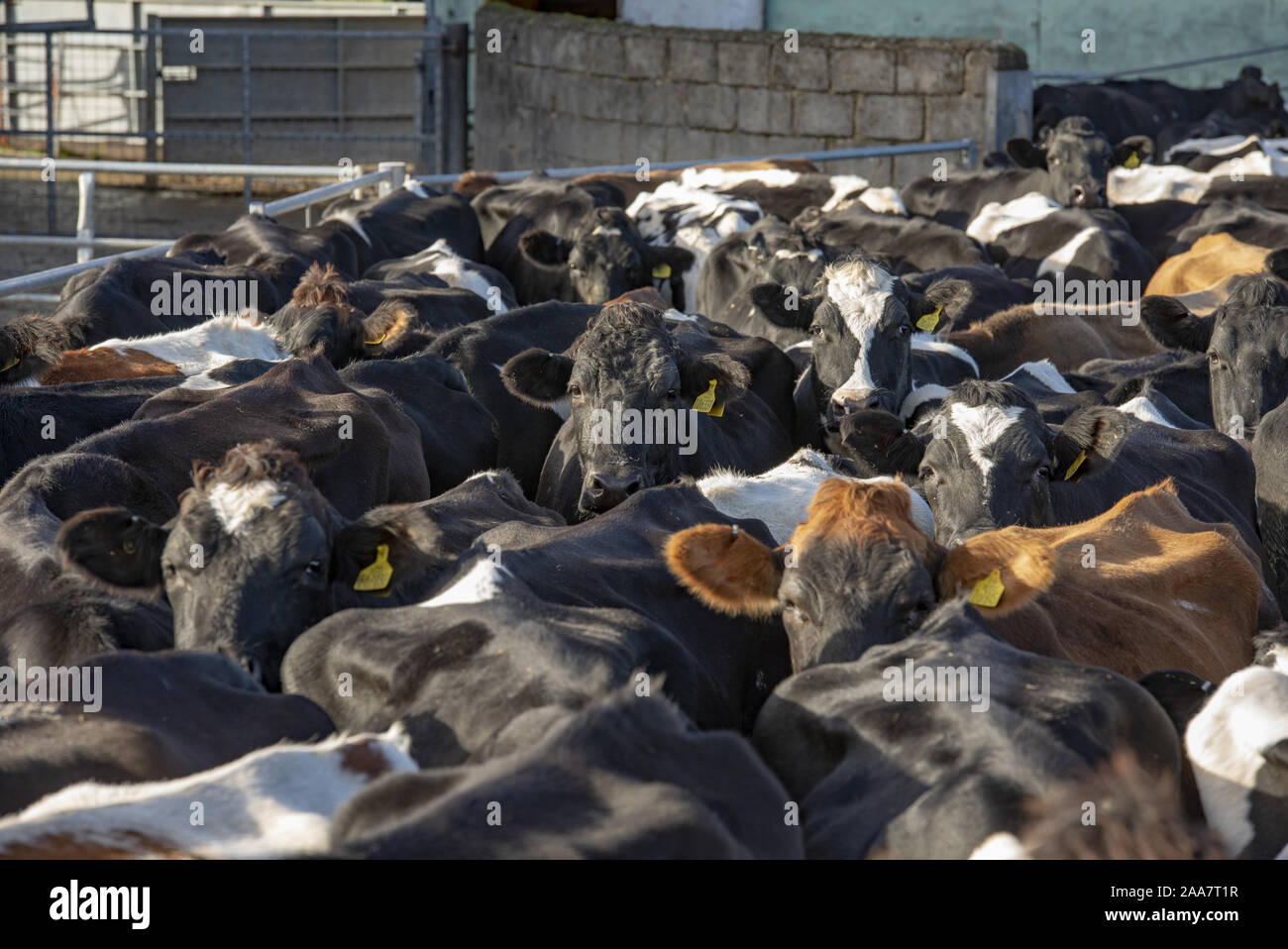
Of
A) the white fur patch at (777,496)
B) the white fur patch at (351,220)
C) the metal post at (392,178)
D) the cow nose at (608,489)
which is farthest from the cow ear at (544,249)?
the white fur patch at (777,496)

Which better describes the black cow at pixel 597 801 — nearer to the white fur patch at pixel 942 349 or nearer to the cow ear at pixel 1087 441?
the cow ear at pixel 1087 441

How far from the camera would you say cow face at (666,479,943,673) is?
3.32 m

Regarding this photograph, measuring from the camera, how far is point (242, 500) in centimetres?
346

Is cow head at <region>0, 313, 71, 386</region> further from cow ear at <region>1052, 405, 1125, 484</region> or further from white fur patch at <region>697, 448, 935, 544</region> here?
cow ear at <region>1052, 405, 1125, 484</region>

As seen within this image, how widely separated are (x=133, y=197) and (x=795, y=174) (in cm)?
1197

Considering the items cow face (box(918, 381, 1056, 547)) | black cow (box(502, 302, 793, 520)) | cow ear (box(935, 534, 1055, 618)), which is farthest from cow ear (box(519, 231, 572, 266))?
cow ear (box(935, 534, 1055, 618))

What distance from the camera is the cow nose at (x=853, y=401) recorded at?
229 inches

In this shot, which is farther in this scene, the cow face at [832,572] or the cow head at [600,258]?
the cow head at [600,258]

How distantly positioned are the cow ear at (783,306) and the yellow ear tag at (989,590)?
3.30 m

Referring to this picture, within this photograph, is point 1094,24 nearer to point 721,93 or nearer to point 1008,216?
point 721,93

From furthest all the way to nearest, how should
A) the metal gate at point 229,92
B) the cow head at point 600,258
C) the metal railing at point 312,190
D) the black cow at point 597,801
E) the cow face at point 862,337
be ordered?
1. the metal gate at point 229,92
2. the cow head at point 600,258
3. the metal railing at point 312,190
4. the cow face at point 862,337
5. the black cow at point 597,801

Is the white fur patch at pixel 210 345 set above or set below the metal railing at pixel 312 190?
below

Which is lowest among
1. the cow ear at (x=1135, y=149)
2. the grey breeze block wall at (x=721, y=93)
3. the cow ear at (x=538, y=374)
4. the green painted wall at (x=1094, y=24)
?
the cow ear at (x=538, y=374)
